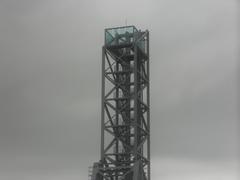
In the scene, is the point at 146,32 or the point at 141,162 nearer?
the point at 141,162

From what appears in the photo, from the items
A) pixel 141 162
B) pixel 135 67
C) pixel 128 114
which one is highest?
pixel 135 67

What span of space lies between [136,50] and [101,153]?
11464 millimetres

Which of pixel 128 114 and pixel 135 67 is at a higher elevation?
pixel 135 67

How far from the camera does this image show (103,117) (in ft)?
262

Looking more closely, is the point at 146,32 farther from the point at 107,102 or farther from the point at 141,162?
the point at 141,162

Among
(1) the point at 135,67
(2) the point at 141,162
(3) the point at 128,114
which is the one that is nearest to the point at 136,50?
(1) the point at 135,67

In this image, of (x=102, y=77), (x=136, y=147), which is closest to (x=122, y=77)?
(x=102, y=77)

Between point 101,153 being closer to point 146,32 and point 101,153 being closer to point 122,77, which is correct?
point 122,77

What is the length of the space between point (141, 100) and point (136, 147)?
6140mm

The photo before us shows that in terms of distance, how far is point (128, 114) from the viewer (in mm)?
80875

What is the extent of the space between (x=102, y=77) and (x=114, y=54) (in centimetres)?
286

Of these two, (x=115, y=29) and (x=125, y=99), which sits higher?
(x=115, y=29)

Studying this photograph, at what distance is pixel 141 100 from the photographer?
267 feet

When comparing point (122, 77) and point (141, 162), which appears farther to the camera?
point (122, 77)
